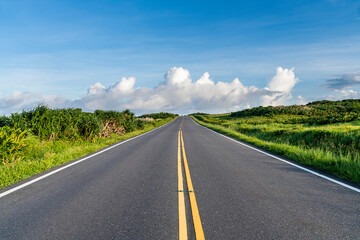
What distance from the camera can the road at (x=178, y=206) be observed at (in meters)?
3.21

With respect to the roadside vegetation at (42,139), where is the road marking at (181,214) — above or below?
below

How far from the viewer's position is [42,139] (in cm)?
1059

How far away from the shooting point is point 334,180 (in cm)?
Answer: 577

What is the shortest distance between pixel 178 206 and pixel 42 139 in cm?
954

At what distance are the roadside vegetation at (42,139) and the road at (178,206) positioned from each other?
55.6 inches

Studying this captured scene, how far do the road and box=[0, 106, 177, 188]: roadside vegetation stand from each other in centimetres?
141

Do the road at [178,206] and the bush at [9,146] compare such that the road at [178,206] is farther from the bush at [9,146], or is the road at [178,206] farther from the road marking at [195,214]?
the bush at [9,146]

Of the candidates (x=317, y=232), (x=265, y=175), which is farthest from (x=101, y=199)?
(x=265, y=175)

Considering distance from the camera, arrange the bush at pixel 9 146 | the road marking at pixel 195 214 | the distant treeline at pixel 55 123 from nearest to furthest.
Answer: the road marking at pixel 195 214 → the bush at pixel 9 146 → the distant treeline at pixel 55 123

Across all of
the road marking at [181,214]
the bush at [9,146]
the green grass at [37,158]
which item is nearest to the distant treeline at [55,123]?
the green grass at [37,158]

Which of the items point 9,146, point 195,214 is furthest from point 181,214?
point 9,146

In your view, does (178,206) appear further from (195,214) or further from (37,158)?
(37,158)

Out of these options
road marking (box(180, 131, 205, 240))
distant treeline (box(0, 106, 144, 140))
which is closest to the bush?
distant treeline (box(0, 106, 144, 140))

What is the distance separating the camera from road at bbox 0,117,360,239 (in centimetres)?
321
